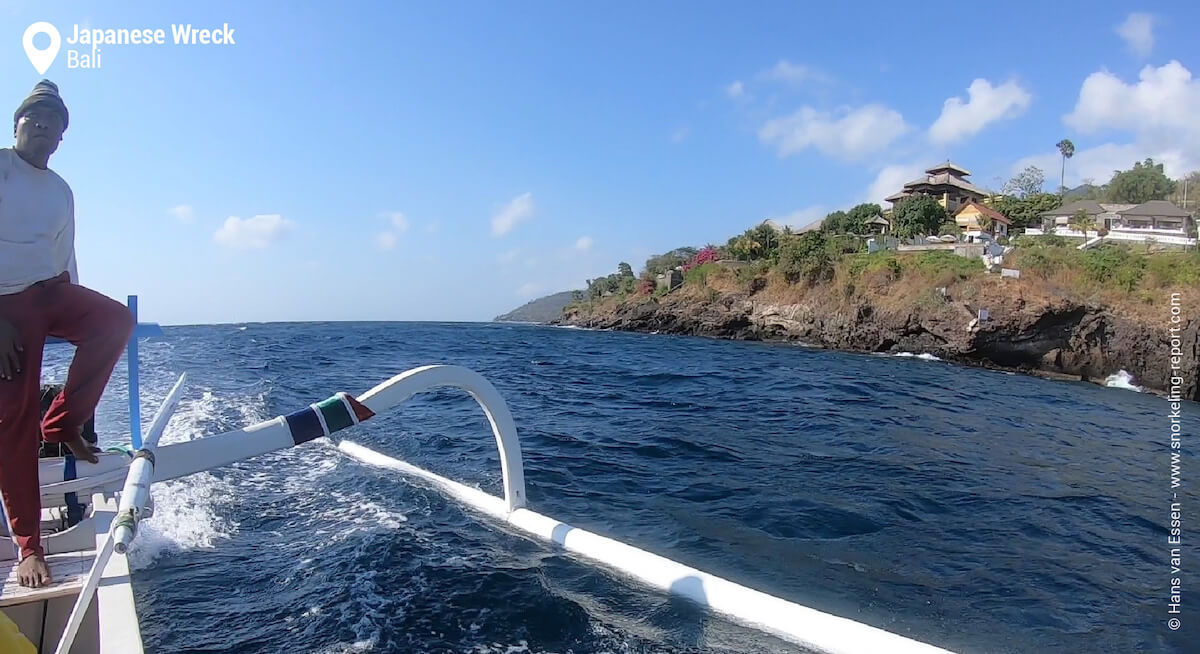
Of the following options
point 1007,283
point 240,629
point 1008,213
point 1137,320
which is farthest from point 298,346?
point 1008,213

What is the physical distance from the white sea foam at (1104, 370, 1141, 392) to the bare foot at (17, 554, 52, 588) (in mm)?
32944

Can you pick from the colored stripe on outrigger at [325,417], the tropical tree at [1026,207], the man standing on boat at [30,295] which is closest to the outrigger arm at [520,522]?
the colored stripe on outrigger at [325,417]

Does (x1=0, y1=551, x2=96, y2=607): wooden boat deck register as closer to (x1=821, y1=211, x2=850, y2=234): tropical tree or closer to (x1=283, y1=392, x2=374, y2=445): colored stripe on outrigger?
(x1=283, y1=392, x2=374, y2=445): colored stripe on outrigger

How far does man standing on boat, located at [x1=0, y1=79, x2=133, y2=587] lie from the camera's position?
3.26 meters

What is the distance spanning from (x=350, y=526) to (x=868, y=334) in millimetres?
35444

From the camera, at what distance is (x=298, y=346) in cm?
3189

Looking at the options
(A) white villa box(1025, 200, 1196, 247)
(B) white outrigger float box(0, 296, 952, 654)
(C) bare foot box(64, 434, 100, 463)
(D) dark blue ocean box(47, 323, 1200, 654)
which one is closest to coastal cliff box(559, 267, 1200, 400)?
(A) white villa box(1025, 200, 1196, 247)

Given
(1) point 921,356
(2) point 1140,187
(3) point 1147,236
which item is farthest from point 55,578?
(2) point 1140,187

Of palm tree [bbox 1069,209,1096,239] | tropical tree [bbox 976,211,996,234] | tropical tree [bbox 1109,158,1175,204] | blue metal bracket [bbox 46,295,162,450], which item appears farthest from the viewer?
tropical tree [bbox 1109,158,1175,204]

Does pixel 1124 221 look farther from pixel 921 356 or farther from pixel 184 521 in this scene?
pixel 184 521

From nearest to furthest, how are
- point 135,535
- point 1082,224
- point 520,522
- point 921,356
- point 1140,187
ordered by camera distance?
point 135,535 < point 520,522 < point 921,356 < point 1082,224 < point 1140,187

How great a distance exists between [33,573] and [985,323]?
116 feet

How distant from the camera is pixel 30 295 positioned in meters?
3.37

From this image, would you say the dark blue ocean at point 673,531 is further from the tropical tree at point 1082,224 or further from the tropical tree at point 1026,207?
the tropical tree at point 1026,207
